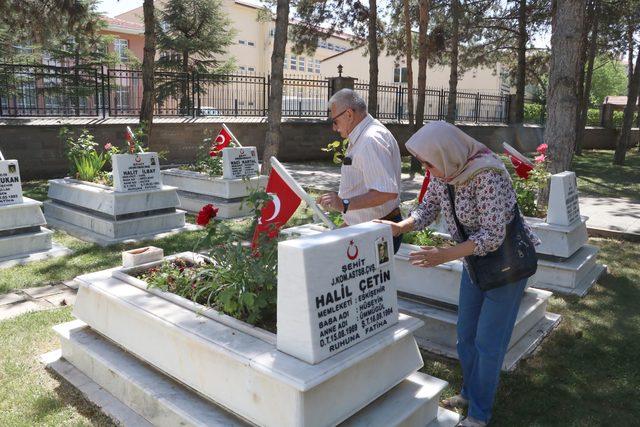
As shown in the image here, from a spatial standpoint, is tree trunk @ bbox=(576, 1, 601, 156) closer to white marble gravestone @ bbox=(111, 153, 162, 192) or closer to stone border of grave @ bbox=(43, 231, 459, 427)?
white marble gravestone @ bbox=(111, 153, 162, 192)

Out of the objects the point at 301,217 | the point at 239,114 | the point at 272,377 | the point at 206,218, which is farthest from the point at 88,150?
the point at 239,114

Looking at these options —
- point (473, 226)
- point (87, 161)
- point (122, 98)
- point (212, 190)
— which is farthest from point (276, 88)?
point (122, 98)

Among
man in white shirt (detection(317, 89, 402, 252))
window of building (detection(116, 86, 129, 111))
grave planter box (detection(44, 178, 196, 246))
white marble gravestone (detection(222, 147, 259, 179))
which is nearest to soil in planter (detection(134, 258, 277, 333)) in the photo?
man in white shirt (detection(317, 89, 402, 252))

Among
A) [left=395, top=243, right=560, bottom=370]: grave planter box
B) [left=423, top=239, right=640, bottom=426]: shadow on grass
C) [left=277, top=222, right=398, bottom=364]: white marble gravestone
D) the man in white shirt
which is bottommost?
[left=423, top=239, right=640, bottom=426]: shadow on grass

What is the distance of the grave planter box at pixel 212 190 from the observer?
8609mm

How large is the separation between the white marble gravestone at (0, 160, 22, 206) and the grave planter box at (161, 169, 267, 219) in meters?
2.92

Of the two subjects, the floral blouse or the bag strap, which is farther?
the bag strap

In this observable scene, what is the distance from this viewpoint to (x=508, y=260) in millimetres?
2754

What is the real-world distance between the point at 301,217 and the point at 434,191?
5.87 m

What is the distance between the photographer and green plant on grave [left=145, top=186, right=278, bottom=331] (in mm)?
2936

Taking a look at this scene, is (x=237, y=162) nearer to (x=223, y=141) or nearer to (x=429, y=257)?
(x=223, y=141)

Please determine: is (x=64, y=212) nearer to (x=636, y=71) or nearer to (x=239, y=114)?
(x=239, y=114)

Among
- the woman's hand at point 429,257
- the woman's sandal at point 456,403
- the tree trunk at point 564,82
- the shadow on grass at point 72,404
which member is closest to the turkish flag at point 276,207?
the woman's hand at point 429,257

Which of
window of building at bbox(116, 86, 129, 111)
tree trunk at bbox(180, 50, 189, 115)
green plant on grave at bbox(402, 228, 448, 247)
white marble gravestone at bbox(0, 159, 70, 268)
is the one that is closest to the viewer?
green plant on grave at bbox(402, 228, 448, 247)
